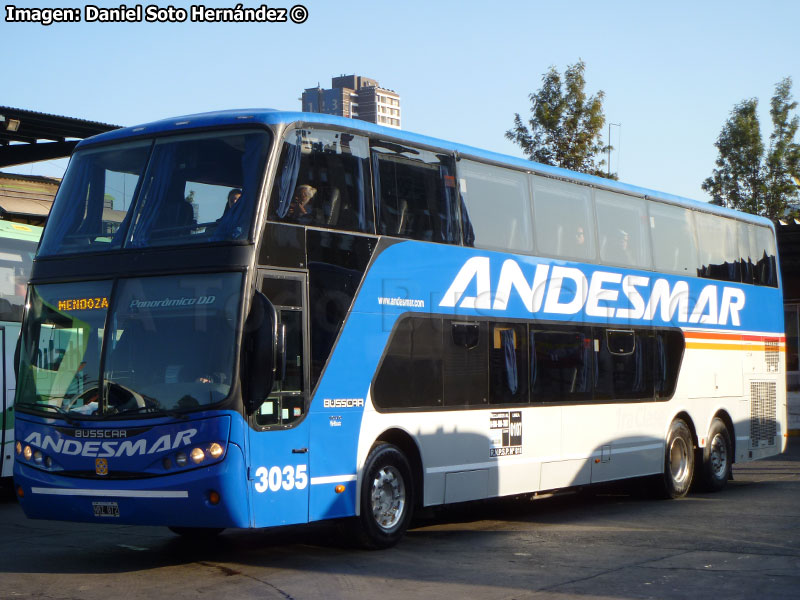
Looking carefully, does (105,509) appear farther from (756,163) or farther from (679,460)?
(756,163)

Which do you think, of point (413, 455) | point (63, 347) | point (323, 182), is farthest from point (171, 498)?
point (323, 182)

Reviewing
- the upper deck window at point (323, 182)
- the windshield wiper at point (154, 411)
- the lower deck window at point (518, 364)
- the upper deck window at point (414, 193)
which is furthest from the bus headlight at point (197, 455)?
the upper deck window at point (414, 193)

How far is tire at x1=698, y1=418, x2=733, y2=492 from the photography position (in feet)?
56.4

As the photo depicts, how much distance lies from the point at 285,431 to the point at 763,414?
11280mm

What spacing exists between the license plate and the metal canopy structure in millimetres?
14701

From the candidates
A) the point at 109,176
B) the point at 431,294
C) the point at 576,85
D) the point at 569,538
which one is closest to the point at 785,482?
the point at 569,538

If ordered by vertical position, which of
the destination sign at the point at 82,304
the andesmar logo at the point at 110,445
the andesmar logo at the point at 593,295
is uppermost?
the andesmar logo at the point at 593,295

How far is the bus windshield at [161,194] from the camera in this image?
1003 cm

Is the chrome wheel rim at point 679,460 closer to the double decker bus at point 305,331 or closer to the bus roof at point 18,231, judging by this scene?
the double decker bus at point 305,331

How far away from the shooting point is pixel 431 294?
12039mm

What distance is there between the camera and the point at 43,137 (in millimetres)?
24234

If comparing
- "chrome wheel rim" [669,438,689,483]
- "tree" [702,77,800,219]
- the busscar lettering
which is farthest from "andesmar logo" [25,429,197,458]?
"tree" [702,77,800,219]

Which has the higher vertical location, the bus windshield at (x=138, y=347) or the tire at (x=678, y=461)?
the bus windshield at (x=138, y=347)

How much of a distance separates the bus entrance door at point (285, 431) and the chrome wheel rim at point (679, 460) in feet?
25.4
